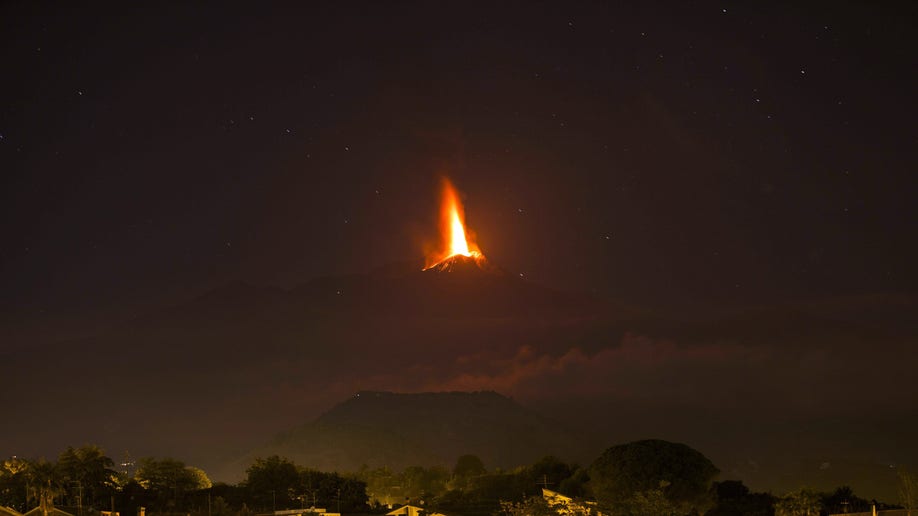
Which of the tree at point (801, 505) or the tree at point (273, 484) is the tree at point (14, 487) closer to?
the tree at point (273, 484)

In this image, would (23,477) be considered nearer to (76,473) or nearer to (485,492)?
(76,473)

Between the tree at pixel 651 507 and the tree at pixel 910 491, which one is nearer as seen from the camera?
the tree at pixel 651 507

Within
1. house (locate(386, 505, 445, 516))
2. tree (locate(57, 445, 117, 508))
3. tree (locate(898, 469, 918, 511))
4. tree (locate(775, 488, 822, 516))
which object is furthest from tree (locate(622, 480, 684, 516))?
tree (locate(57, 445, 117, 508))

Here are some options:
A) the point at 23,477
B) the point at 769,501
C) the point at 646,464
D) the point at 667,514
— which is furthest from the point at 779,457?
the point at 667,514

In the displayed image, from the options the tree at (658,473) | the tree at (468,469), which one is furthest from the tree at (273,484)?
the tree at (468,469)

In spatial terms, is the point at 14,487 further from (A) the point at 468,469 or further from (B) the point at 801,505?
(A) the point at 468,469

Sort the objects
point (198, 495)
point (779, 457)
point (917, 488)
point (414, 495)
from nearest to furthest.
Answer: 1. point (917, 488)
2. point (198, 495)
3. point (414, 495)
4. point (779, 457)

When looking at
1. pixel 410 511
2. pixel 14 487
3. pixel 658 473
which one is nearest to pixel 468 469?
pixel 14 487
